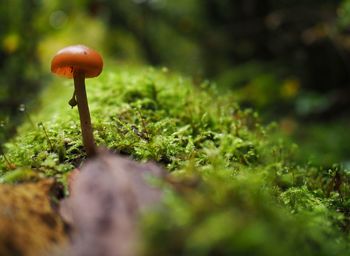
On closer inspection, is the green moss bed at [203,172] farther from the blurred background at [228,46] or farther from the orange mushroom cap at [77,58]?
the blurred background at [228,46]

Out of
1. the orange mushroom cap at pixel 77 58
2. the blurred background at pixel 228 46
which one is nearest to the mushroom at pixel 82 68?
the orange mushroom cap at pixel 77 58

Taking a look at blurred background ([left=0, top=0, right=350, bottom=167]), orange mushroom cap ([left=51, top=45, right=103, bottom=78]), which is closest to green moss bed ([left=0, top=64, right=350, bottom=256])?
orange mushroom cap ([left=51, top=45, right=103, bottom=78])

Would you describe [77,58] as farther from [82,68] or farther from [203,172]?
[203,172]

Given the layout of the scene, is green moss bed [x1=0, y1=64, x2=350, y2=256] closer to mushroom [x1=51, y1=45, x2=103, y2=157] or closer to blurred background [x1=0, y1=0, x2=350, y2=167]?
mushroom [x1=51, y1=45, x2=103, y2=157]

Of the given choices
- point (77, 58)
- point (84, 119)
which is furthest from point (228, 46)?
point (77, 58)

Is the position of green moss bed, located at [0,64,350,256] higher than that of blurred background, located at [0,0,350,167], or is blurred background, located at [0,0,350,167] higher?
blurred background, located at [0,0,350,167]

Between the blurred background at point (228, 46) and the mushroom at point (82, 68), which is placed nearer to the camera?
the mushroom at point (82, 68)

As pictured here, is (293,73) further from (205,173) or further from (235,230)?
(235,230)
